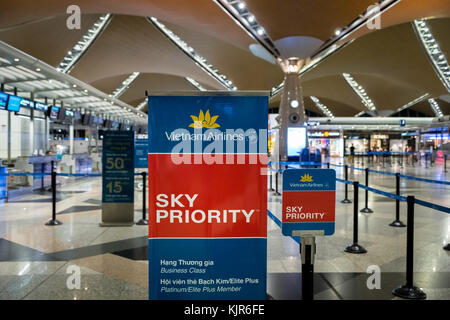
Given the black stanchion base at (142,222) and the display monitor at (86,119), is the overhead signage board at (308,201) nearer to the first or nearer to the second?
the black stanchion base at (142,222)

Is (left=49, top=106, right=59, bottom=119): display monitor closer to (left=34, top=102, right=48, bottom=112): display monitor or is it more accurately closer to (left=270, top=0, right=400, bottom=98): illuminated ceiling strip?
(left=34, top=102, right=48, bottom=112): display monitor

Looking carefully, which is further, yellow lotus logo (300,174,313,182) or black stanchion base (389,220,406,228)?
black stanchion base (389,220,406,228)

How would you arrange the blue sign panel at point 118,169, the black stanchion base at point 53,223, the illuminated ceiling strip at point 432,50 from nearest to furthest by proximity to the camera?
1. the black stanchion base at point 53,223
2. the blue sign panel at point 118,169
3. the illuminated ceiling strip at point 432,50

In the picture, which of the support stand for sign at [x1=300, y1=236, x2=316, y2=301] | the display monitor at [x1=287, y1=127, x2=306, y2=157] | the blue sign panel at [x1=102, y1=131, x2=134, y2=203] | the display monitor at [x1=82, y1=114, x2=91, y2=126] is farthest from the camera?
the display monitor at [x1=82, y1=114, x2=91, y2=126]

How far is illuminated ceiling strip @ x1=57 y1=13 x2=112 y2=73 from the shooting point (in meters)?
27.9

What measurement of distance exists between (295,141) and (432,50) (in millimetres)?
18611

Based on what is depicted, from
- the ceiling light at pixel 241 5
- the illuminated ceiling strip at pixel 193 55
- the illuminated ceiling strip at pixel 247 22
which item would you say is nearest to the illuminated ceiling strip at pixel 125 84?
the illuminated ceiling strip at pixel 193 55

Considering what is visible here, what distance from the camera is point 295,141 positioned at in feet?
68.9

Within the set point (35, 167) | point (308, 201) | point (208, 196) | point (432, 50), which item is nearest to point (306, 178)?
point (308, 201)

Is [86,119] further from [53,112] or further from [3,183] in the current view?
[3,183]

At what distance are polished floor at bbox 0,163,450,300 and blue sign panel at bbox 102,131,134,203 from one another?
2.46 ft

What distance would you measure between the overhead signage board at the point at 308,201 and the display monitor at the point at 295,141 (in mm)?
17575

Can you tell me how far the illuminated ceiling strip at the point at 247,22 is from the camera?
17172mm

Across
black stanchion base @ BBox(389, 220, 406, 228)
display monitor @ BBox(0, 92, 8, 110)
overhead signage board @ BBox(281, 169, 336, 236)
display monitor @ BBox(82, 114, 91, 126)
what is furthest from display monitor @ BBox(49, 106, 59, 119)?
overhead signage board @ BBox(281, 169, 336, 236)
